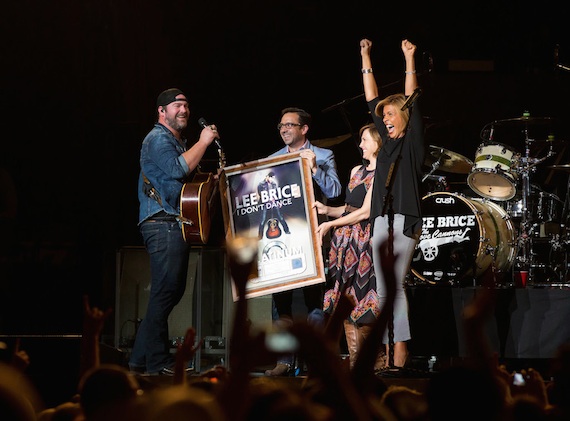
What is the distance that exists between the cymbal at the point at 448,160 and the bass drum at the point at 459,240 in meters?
0.62

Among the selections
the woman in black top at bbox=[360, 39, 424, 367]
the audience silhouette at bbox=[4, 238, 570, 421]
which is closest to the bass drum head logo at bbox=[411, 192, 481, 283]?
the woman in black top at bbox=[360, 39, 424, 367]

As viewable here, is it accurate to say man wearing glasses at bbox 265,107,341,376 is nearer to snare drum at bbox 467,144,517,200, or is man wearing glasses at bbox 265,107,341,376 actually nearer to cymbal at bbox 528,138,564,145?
snare drum at bbox 467,144,517,200

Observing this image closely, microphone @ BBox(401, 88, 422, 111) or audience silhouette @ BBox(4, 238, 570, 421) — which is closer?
audience silhouette @ BBox(4, 238, 570, 421)

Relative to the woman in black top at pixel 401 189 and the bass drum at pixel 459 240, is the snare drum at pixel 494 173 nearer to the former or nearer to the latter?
the bass drum at pixel 459 240

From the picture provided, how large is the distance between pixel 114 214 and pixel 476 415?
764 centimetres

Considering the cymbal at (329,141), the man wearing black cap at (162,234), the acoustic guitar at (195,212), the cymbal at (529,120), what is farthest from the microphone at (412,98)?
the cymbal at (329,141)

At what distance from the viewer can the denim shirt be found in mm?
6293

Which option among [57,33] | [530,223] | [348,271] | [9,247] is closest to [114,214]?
[9,247]

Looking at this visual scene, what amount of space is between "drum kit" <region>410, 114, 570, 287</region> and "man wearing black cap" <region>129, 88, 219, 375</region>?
127 inches

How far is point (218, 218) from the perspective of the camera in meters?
9.01

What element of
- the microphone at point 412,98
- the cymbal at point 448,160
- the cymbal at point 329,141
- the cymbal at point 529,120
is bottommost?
the microphone at point 412,98

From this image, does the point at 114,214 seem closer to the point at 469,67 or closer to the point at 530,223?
the point at 530,223

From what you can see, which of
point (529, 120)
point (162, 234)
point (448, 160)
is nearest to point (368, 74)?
point (162, 234)

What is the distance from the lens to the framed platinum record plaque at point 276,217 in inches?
268
